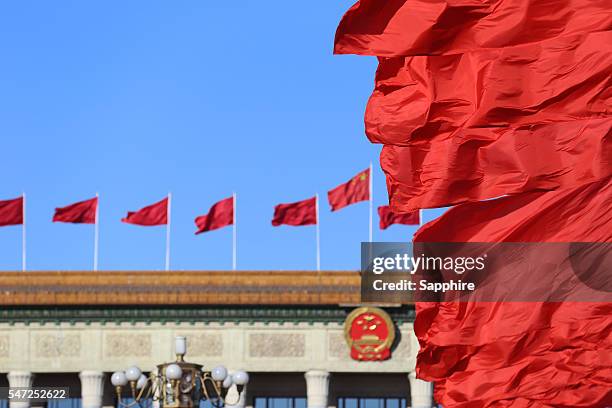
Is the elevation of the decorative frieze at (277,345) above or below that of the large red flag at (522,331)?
above

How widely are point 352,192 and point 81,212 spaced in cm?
1185

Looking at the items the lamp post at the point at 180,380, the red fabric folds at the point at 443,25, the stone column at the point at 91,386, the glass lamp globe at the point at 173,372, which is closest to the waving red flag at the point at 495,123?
the red fabric folds at the point at 443,25

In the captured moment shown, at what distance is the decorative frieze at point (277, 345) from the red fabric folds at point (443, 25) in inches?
1798

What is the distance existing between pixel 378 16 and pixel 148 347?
4651 centimetres

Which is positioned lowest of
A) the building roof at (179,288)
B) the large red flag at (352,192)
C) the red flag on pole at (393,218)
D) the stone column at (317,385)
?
the stone column at (317,385)

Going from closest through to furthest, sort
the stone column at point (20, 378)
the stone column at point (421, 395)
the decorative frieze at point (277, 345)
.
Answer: the stone column at point (421, 395) → the stone column at point (20, 378) → the decorative frieze at point (277, 345)

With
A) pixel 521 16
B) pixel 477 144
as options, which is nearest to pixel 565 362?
pixel 477 144

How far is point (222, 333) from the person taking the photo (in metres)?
66.2

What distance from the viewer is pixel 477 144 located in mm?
20484

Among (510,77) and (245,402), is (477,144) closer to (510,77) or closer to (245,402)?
(510,77)

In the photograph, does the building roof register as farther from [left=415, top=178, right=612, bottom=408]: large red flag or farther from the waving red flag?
[left=415, top=178, right=612, bottom=408]: large red flag

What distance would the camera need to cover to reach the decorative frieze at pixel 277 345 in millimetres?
65812

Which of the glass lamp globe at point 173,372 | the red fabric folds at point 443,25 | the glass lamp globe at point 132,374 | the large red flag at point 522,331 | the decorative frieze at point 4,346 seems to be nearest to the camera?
the large red flag at point 522,331

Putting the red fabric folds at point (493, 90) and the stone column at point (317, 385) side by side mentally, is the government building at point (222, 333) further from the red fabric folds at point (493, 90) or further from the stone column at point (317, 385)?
the red fabric folds at point (493, 90)
